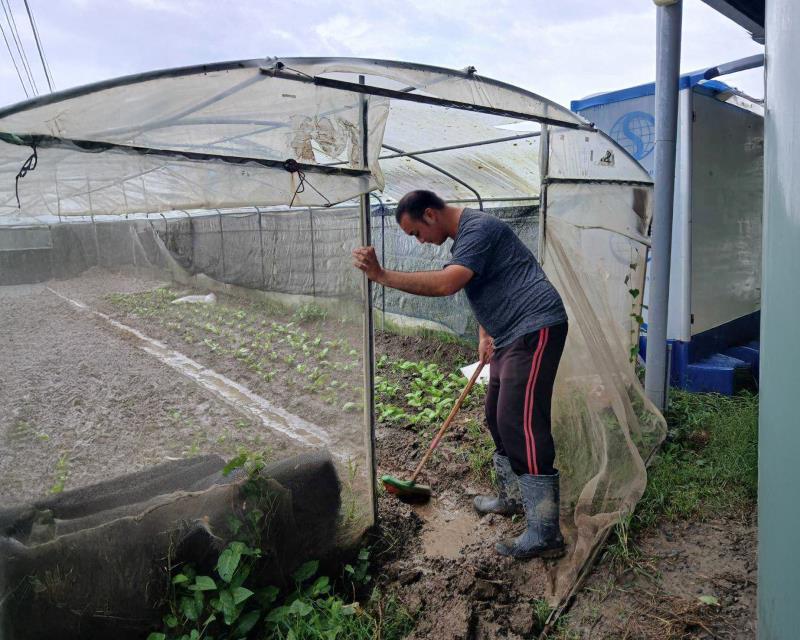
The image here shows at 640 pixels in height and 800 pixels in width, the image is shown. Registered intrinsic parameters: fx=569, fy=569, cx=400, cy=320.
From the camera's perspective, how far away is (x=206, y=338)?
3.17 metres

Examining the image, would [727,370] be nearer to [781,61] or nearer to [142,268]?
[781,61]

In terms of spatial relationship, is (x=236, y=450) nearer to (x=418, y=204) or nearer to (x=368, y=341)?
(x=368, y=341)

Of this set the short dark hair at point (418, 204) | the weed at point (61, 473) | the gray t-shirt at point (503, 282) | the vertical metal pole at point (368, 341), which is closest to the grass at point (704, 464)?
the gray t-shirt at point (503, 282)

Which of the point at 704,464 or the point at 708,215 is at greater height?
the point at 708,215

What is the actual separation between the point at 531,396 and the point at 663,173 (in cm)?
252

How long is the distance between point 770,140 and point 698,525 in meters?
2.58

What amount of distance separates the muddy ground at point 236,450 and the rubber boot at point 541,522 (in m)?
→ 0.08

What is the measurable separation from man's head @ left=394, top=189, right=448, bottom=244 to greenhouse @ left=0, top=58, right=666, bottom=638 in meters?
0.19

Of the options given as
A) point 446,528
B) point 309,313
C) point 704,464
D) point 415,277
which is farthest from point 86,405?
point 704,464

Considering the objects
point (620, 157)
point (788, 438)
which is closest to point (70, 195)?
point (788, 438)

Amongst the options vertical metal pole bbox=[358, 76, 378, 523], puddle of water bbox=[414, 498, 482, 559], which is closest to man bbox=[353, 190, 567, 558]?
vertical metal pole bbox=[358, 76, 378, 523]

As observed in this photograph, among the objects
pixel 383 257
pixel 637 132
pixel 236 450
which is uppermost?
pixel 637 132

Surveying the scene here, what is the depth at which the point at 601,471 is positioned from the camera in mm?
3322

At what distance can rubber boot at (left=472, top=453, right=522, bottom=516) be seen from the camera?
3508 millimetres
